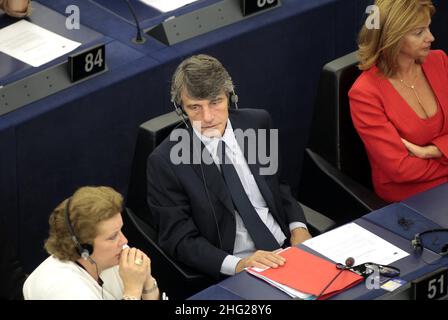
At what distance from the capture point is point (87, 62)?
17.4ft

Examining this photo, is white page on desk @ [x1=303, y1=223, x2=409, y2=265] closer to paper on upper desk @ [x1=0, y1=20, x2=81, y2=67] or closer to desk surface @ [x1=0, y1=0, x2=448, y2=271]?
desk surface @ [x1=0, y1=0, x2=448, y2=271]

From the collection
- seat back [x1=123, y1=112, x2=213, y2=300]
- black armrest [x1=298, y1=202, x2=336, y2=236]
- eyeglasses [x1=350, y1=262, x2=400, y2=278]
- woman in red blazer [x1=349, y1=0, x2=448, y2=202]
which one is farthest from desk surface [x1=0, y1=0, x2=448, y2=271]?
eyeglasses [x1=350, y1=262, x2=400, y2=278]

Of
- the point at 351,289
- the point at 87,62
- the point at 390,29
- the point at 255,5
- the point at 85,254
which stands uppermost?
the point at 390,29

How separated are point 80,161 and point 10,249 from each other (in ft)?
2.76

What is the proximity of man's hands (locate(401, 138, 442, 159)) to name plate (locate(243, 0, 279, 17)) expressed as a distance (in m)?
1.03

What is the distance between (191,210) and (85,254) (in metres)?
0.67

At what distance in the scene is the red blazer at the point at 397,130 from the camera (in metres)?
5.09

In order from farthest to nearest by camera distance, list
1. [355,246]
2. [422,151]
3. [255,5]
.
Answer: [255,5] < [422,151] < [355,246]

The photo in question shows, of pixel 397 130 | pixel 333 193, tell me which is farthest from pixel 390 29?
pixel 333 193

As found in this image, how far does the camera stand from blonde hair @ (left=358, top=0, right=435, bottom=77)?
16.4 ft

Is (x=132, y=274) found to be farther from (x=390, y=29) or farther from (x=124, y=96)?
(x=390, y=29)

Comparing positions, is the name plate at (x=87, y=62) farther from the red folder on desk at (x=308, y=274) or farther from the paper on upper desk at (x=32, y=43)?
the red folder on desk at (x=308, y=274)

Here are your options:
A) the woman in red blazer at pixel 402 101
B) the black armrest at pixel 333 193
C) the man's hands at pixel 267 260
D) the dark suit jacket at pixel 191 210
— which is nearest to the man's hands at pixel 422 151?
the woman in red blazer at pixel 402 101
